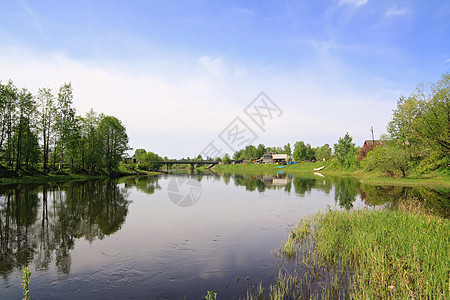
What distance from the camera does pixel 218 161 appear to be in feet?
638

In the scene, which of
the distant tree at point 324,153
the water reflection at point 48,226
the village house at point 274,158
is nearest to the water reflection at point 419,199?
the water reflection at point 48,226

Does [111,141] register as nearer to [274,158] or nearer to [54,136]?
[54,136]

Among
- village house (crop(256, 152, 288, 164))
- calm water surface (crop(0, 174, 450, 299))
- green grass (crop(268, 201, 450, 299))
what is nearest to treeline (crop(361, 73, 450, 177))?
calm water surface (crop(0, 174, 450, 299))

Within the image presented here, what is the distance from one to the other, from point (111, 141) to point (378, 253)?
83765 millimetres

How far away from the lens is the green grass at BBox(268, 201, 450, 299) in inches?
333

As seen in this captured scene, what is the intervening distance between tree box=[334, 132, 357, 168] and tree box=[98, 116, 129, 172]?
3278 inches

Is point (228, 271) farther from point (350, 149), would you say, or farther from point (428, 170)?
point (350, 149)

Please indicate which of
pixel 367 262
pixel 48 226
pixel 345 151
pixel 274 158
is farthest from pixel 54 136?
pixel 274 158

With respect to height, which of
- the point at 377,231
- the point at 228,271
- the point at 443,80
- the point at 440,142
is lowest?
the point at 228,271

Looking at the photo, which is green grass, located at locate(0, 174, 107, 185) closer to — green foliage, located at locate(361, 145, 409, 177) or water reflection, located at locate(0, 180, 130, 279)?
water reflection, located at locate(0, 180, 130, 279)

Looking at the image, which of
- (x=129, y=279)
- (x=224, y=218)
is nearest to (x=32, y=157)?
(x=224, y=218)

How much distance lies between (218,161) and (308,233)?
7014 inches

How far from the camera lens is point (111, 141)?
3187 inches

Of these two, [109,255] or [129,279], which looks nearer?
[129,279]
